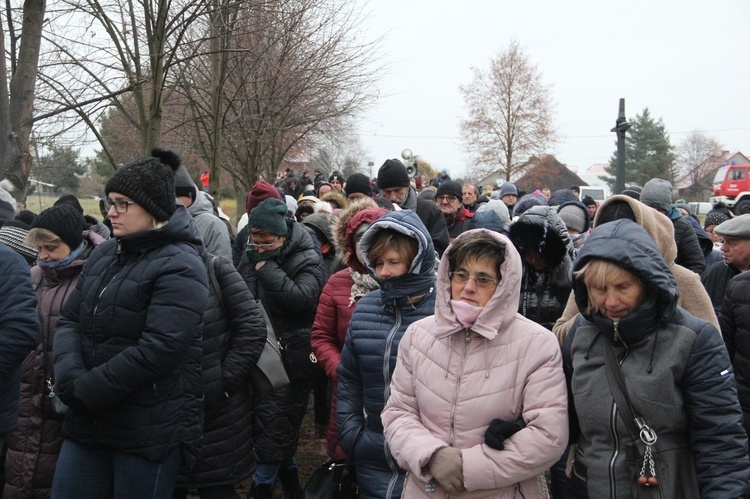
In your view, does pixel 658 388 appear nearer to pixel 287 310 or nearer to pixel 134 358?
pixel 134 358

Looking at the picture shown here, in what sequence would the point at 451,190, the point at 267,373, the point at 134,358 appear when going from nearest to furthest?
the point at 134,358 → the point at 267,373 → the point at 451,190

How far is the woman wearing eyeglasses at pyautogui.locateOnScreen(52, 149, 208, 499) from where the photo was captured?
296 centimetres

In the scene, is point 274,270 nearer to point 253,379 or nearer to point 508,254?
point 253,379

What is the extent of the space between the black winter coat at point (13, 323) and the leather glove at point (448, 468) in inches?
96.5

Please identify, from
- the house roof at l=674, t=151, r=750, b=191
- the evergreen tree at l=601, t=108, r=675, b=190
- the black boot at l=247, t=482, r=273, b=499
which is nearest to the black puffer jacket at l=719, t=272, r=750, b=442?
the black boot at l=247, t=482, r=273, b=499

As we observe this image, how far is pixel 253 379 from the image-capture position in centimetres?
390

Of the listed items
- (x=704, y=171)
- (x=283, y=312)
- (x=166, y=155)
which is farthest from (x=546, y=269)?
(x=704, y=171)

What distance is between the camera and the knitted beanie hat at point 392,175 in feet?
22.0

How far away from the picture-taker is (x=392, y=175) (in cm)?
672

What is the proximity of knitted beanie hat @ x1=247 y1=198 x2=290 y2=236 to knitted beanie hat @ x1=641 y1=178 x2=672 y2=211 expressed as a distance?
13.9ft

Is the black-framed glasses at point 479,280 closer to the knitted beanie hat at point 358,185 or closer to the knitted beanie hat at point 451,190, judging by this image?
the knitted beanie hat at point 358,185

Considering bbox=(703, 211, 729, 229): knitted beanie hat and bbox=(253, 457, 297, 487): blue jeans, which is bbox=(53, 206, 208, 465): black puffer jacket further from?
bbox=(703, 211, 729, 229): knitted beanie hat

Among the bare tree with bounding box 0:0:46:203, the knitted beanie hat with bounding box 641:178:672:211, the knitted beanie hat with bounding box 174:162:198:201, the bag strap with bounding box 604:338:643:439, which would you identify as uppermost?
the bare tree with bounding box 0:0:46:203

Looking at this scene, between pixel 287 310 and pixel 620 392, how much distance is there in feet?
9.15
